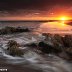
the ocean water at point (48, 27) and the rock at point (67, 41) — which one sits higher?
the rock at point (67, 41)

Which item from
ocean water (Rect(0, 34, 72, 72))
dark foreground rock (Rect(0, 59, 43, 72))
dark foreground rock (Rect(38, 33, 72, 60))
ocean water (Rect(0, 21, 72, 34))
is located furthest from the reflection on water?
dark foreground rock (Rect(0, 59, 43, 72))

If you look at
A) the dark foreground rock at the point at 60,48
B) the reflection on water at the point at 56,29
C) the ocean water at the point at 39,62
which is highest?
the dark foreground rock at the point at 60,48

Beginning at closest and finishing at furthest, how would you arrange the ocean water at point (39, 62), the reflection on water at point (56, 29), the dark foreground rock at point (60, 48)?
1. the ocean water at point (39, 62)
2. the dark foreground rock at point (60, 48)
3. the reflection on water at point (56, 29)

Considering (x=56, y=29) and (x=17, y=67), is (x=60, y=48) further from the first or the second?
(x=56, y=29)

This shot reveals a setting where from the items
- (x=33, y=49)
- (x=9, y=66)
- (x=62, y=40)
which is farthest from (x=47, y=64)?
(x=62, y=40)

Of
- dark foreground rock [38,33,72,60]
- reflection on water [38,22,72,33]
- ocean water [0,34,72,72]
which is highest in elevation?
dark foreground rock [38,33,72,60]

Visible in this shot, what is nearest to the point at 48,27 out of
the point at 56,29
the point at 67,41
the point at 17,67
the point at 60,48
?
the point at 56,29

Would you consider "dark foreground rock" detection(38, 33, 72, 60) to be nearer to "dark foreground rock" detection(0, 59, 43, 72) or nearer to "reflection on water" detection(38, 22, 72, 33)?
"dark foreground rock" detection(0, 59, 43, 72)

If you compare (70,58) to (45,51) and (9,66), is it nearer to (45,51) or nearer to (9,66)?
(45,51)

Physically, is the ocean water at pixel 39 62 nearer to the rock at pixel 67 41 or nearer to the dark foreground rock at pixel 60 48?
the dark foreground rock at pixel 60 48

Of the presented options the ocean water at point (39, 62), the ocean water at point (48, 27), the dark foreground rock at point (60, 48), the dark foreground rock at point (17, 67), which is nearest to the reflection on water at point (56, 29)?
the ocean water at point (48, 27)

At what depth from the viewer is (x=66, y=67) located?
65.5 ft

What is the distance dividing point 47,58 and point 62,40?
17.8 feet

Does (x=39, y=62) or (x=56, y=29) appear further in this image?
(x=56, y=29)
